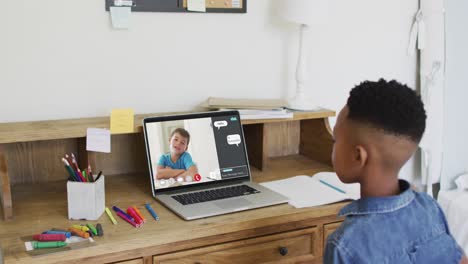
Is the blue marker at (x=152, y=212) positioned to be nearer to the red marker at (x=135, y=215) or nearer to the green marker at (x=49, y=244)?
the red marker at (x=135, y=215)

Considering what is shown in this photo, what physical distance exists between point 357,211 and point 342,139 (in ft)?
0.52

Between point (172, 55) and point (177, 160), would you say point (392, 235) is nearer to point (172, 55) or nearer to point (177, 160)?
point (177, 160)

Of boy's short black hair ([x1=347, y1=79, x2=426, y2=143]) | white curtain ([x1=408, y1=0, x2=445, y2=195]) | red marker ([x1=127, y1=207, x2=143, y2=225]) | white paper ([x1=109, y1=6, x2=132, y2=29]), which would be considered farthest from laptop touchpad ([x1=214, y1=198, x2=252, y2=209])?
white curtain ([x1=408, y1=0, x2=445, y2=195])

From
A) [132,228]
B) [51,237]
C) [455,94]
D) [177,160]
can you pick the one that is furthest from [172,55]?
[455,94]

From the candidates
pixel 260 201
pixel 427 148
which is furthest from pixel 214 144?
pixel 427 148

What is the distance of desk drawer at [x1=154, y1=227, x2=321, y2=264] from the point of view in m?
1.55

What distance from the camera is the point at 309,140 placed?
2252 millimetres

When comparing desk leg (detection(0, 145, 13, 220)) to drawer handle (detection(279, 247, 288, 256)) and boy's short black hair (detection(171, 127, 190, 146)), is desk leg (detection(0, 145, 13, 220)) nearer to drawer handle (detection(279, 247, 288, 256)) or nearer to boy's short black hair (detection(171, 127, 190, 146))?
boy's short black hair (detection(171, 127, 190, 146))

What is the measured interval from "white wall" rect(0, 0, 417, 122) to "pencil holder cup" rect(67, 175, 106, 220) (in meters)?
A: 0.42

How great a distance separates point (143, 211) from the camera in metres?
1.65

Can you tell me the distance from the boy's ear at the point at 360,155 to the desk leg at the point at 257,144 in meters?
0.84

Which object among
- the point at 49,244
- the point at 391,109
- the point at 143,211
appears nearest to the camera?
the point at 391,109

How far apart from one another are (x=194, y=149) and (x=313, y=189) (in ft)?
1.32

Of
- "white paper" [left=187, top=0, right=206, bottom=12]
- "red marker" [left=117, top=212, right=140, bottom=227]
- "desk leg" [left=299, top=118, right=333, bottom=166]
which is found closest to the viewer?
"red marker" [left=117, top=212, right=140, bottom=227]
